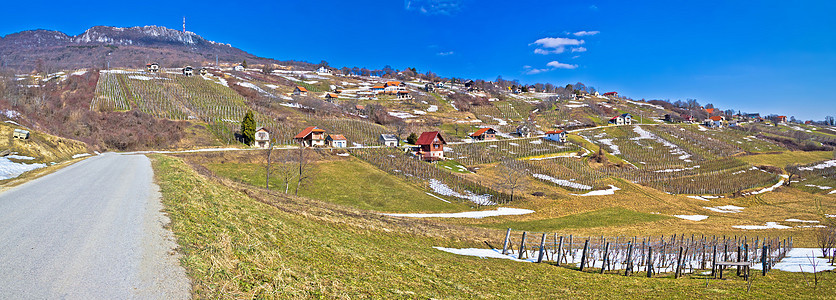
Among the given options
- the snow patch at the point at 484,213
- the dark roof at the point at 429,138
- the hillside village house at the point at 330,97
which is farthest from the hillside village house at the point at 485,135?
the hillside village house at the point at 330,97

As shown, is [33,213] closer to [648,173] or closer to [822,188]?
[648,173]

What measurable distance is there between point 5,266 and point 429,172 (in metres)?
54.7

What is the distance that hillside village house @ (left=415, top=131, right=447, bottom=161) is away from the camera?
81.2 m

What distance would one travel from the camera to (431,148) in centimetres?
8144

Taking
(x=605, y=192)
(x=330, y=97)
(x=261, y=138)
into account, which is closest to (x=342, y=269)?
(x=605, y=192)

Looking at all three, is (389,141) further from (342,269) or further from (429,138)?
(342,269)

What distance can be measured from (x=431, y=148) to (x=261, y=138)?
38275 millimetres

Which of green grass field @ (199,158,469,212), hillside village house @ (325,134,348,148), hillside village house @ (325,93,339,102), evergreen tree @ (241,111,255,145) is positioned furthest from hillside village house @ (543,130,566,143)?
hillside village house @ (325,93,339,102)

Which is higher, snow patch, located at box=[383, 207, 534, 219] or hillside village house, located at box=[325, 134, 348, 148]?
hillside village house, located at box=[325, 134, 348, 148]

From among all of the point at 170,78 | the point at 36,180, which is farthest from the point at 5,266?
the point at 170,78

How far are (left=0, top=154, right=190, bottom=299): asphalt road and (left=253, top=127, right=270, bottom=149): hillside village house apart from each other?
6376 cm

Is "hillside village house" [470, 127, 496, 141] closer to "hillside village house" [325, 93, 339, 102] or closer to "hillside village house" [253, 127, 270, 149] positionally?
"hillside village house" [253, 127, 270, 149]

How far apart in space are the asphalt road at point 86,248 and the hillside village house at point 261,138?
6376 centimetres

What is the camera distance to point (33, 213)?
40.8 feet
